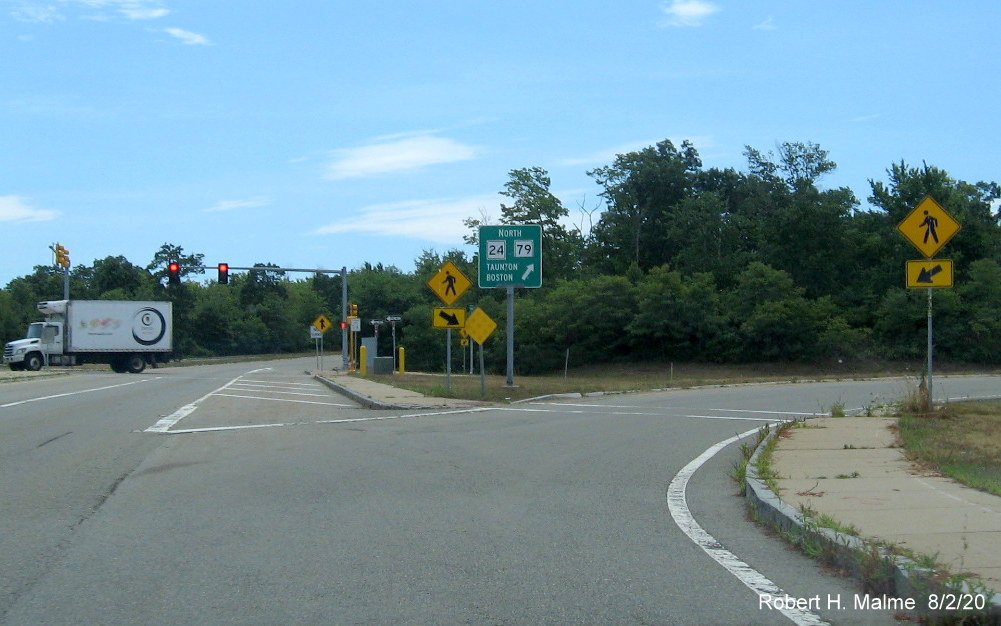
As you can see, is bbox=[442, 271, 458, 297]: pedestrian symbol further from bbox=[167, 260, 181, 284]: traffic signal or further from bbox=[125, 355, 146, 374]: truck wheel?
bbox=[125, 355, 146, 374]: truck wheel

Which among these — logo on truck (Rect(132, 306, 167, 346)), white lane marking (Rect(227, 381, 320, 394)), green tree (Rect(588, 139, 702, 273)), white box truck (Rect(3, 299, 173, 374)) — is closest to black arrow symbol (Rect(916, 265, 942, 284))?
white lane marking (Rect(227, 381, 320, 394))

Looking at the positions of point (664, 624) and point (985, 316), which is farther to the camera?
point (985, 316)

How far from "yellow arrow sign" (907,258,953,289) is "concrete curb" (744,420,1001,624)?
8.41 m

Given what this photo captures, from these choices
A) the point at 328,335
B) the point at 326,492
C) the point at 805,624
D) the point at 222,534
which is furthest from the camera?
the point at 328,335

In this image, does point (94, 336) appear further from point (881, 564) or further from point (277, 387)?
point (881, 564)

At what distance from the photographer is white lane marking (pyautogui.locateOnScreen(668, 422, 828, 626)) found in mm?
5774

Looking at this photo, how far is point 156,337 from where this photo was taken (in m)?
54.6

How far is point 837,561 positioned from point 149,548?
17.5 ft

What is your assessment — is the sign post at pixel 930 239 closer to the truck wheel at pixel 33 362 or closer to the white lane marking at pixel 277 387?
the white lane marking at pixel 277 387

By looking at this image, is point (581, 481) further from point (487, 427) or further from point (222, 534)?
point (487, 427)

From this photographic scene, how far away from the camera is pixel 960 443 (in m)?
12.6

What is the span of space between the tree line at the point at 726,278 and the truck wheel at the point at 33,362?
14275mm

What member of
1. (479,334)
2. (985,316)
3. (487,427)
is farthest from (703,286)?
(487,427)

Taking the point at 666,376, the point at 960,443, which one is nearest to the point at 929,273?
the point at 960,443
